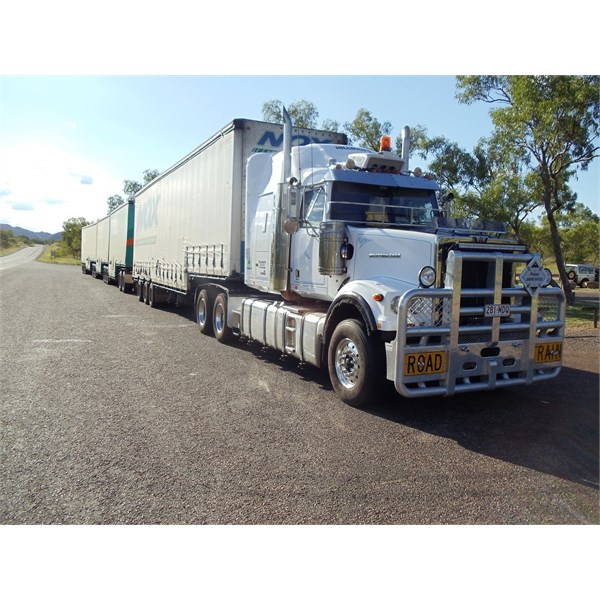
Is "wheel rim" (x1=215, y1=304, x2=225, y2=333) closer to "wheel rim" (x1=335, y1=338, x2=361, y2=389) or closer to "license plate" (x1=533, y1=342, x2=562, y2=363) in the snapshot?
"wheel rim" (x1=335, y1=338, x2=361, y2=389)

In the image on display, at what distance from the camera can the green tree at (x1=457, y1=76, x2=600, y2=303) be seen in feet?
45.3

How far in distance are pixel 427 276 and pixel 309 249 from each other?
2360 mm

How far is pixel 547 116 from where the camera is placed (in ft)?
45.8

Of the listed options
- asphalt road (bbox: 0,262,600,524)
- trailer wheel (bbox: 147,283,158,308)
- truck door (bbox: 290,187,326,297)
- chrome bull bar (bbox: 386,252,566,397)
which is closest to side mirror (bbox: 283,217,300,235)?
truck door (bbox: 290,187,326,297)

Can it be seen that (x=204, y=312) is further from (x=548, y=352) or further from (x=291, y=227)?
(x=548, y=352)

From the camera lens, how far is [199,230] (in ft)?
40.1

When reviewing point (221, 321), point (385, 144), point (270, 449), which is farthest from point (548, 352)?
point (221, 321)

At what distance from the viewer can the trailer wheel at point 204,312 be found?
11.4m

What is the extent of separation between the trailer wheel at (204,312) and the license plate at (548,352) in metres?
6.92

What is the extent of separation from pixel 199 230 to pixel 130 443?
7.90 m

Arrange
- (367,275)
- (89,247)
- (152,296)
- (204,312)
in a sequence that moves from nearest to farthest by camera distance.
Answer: (367,275) → (204,312) → (152,296) → (89,247)

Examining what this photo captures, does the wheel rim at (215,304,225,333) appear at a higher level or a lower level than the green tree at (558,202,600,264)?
lower

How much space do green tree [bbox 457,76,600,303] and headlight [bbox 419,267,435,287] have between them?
1048 centimetres

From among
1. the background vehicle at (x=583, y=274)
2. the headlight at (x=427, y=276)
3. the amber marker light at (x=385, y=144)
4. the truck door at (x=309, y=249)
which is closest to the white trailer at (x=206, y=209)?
the amber marker light at (x=385, y=144)
